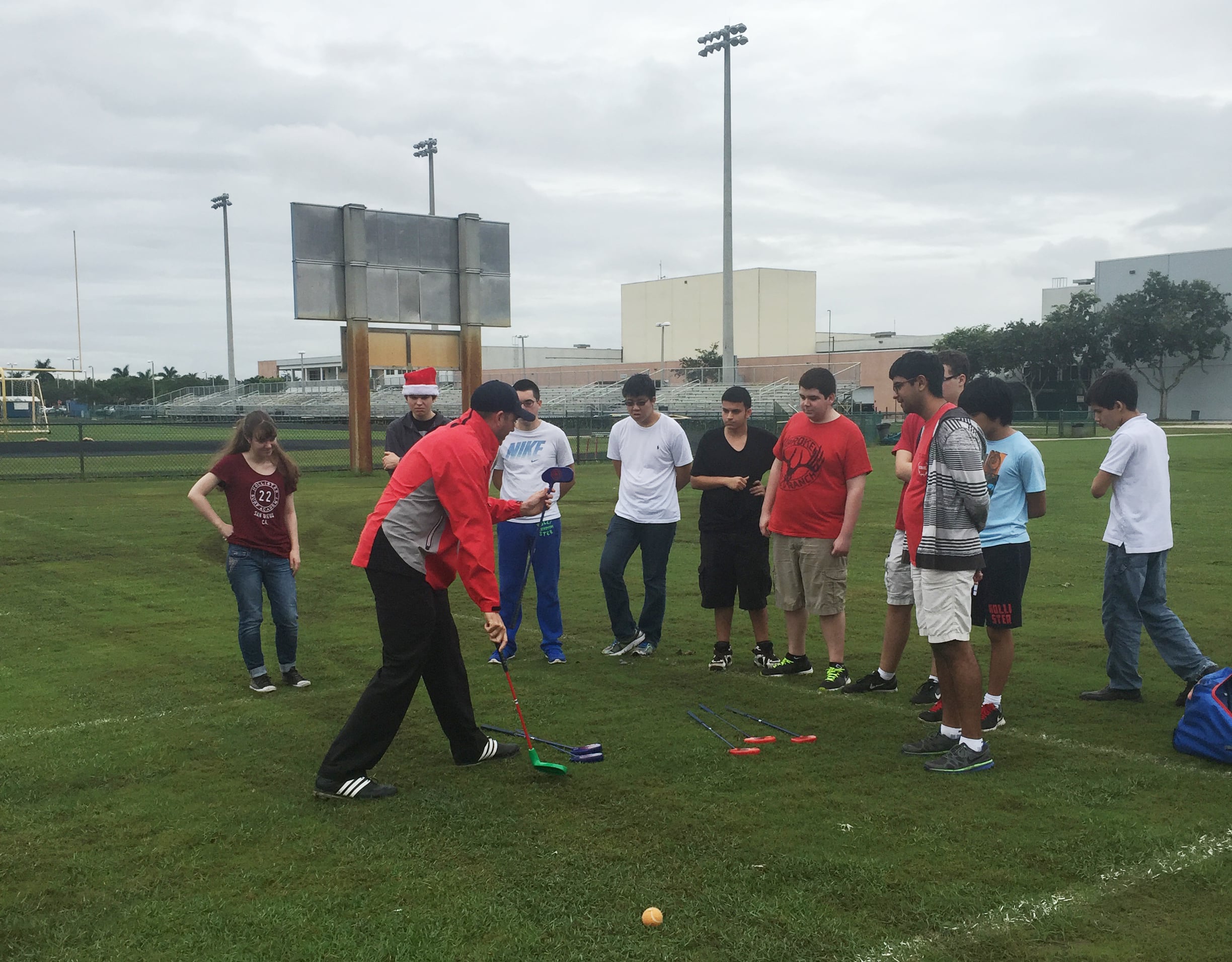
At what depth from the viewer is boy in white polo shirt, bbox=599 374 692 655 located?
307 inches

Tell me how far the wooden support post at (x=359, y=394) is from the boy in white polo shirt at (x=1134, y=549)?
21.7m

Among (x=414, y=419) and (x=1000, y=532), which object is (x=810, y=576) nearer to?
(x=1000, y=532)

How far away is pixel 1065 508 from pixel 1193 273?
194ft

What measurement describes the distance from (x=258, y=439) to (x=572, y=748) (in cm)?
285

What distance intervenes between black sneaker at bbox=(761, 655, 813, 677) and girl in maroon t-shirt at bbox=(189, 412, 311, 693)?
3.08 m

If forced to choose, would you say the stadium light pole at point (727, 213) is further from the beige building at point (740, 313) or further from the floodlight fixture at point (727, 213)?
the beige building at point (740, 313)

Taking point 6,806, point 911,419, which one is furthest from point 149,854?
point 911,419

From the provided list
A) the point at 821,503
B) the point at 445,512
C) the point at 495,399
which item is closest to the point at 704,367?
the point at 821,503

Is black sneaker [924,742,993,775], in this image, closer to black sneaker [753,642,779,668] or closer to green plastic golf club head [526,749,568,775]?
green plastic golf club head [526,749,568,775]

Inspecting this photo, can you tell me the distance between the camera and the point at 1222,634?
8.03 m

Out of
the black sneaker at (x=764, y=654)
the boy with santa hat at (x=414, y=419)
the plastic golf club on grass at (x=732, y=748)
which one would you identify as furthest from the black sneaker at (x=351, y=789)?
the black sneaker at (x=764, y=654)

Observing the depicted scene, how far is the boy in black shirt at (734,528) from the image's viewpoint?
24.2 ft

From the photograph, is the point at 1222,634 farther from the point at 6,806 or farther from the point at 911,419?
the point at 6,806

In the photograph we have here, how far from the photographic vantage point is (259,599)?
22.7 feet
